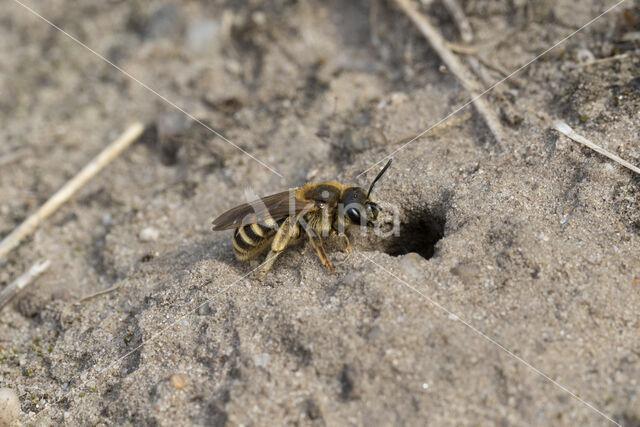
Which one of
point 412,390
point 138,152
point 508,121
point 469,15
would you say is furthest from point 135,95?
point 412,390

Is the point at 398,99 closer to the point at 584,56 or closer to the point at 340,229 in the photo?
the point at 584,56

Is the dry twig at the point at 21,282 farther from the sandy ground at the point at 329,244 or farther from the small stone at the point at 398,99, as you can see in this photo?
the small stone at the point at 398,99

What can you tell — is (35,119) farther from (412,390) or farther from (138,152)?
(412,390)

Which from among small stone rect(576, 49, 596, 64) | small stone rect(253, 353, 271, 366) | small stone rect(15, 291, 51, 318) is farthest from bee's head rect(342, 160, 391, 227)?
small stone rect(15, 291, 51, 318)

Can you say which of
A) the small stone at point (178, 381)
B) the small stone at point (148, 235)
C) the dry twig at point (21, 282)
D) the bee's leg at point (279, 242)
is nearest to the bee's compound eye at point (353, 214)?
the bee's leg at point (279, 242)

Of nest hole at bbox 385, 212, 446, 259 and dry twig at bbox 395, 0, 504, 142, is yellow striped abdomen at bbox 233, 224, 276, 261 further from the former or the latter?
dry twig at bbox 395, 0, 504, 142
